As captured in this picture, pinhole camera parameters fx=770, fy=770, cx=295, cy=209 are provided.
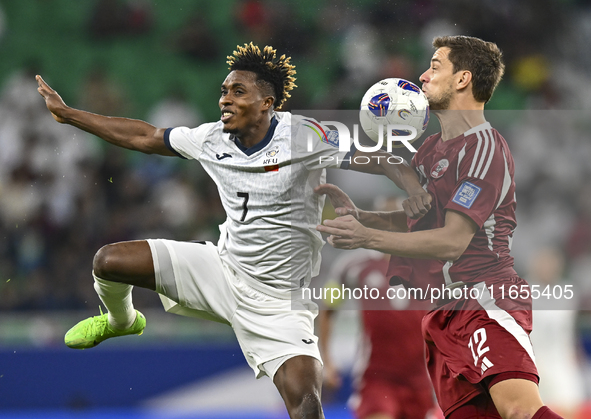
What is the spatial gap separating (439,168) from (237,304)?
1.36 meters

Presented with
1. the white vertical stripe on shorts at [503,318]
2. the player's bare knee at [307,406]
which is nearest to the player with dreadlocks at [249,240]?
the player's bare knee at [307,406]

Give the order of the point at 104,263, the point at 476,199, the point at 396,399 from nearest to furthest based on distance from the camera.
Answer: the point at 476,199, the point at 104,263, the point at 396,399

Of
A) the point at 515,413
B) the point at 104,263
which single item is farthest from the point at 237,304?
the point at 515,413

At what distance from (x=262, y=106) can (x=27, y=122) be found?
5867 millimetres

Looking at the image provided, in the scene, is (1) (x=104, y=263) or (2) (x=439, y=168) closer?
(2) (x=439, y=168)

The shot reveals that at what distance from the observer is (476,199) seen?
3609mm

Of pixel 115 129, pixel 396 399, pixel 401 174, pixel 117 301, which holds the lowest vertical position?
pixel 396 399

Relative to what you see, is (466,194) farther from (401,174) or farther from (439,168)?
(401,174)

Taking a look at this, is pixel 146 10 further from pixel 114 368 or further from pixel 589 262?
pixel 589 262

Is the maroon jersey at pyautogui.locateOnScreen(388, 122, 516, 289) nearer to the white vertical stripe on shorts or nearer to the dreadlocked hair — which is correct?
→ the white vertical stripe on shorts

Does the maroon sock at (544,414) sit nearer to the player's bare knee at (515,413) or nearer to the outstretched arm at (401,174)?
the player's bare knee at (515,413)

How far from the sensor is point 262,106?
4.36 metres

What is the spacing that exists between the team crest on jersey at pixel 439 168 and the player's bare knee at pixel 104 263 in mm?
1756

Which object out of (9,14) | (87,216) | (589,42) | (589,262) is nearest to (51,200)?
(87,216)
